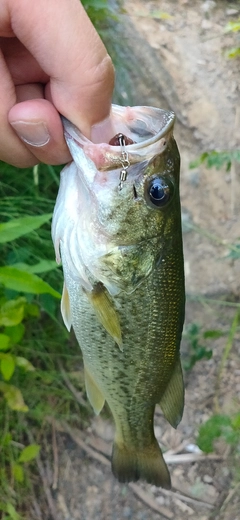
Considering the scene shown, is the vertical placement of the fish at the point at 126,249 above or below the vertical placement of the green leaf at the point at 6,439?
above

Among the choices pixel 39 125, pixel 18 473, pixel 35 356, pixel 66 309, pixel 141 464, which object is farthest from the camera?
pixel 35 356

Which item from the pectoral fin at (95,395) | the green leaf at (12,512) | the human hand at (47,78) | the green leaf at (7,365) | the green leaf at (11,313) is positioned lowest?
the green leaf at (12,512)

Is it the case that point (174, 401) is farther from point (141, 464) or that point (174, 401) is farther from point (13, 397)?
point (13, 397)

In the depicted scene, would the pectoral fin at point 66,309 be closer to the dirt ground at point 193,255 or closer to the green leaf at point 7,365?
the green leaf at point 7,365

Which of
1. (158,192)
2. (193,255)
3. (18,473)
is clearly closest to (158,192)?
(158,192)

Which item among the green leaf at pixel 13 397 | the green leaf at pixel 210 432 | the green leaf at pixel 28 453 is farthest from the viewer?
the green leaf at pixel 28 453

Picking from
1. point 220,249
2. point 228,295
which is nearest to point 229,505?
point 228,295

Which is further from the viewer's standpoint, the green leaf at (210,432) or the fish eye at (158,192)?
the green leaf at (210,432)

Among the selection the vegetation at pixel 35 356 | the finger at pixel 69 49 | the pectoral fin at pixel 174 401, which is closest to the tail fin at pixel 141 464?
the pectoral fin at pixel 174 401
